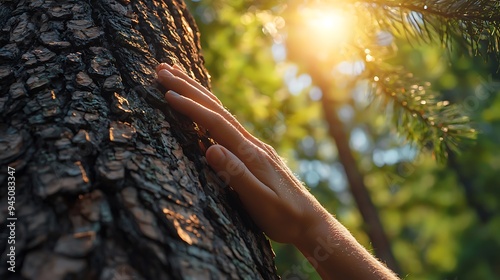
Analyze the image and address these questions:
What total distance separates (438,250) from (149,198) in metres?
15.3

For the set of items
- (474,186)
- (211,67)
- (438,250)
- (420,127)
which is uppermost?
(420,127)

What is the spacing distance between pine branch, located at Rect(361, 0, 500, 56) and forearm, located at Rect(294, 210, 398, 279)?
3.46 ft

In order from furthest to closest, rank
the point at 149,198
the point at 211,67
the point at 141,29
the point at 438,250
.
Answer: the point at 438,250
the point at 211,67
the point at 141,29
the point at 149,198

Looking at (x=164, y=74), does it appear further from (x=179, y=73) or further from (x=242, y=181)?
(x=242, y=181)

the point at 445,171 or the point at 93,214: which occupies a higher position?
the point at 93,214

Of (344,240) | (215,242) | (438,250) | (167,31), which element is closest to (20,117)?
(215,242)

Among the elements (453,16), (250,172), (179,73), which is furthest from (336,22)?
(250,172)

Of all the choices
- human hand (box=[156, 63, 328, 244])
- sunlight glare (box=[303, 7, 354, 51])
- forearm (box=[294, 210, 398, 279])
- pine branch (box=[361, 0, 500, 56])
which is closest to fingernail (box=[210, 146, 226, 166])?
human hand (box=[156, 63, 328, 244])

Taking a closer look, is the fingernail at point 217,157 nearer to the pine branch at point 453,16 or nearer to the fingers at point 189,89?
the fingers at point 189,89

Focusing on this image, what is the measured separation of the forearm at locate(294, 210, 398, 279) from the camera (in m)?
1.40

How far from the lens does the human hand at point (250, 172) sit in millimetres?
1312

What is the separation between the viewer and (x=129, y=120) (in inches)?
48.4

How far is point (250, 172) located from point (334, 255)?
1.22 feet

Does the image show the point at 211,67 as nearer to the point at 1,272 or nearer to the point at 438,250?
the point at 1,272
